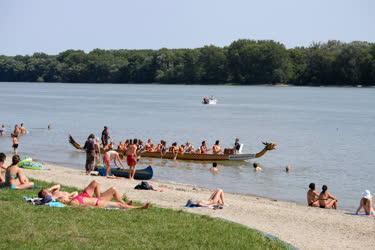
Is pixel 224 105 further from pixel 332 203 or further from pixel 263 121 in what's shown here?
pixel 332 203

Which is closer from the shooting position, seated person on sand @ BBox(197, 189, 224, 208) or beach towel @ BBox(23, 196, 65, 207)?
beach towel @ BBox(23, 196, 65, 207)

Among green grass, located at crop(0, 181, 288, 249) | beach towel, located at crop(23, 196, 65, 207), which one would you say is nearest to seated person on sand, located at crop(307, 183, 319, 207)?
green grass, located at crop(0, 181, 288, 249)

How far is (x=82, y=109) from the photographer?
3199 inches

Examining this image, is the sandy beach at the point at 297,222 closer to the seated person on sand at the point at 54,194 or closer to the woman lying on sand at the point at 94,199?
the woman lying on sand at the point at 94,199

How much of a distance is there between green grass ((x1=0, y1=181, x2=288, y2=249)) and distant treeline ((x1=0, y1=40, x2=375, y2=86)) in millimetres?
115209

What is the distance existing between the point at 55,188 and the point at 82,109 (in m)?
67.8

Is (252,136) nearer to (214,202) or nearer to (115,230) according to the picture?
(214,202)

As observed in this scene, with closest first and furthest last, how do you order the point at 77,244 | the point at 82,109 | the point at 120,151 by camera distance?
the point at 77,244, the point at 120,151, the point at 82,109

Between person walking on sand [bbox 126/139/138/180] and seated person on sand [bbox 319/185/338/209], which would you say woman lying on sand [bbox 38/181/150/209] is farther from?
person walking on sand [bbox 126/139/138/180]

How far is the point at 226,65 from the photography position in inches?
5758

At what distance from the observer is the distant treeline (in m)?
128

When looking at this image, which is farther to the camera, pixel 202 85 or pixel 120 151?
pixel 202 85

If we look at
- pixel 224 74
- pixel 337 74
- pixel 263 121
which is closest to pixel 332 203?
pixel 263 121

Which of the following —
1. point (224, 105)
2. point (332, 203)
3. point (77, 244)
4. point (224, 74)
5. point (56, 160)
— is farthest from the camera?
point (224, 74)
